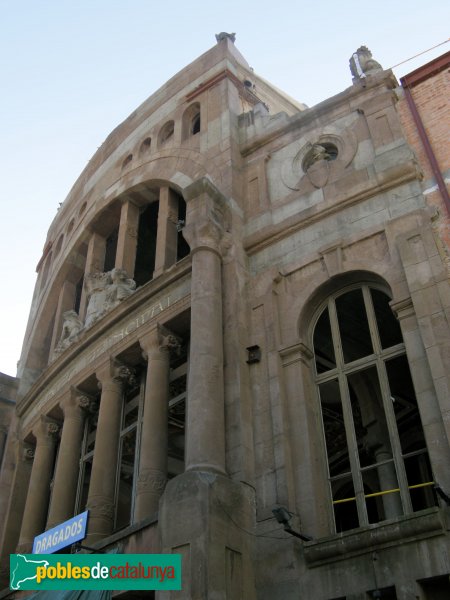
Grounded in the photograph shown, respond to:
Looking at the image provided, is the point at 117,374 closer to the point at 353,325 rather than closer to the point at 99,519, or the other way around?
the point at 99,519

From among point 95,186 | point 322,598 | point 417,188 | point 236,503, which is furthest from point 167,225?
point 322,598

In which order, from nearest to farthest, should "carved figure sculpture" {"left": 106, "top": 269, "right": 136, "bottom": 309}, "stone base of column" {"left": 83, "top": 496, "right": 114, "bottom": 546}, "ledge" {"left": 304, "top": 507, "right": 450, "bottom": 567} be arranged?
"ledge" {"left": 304, "top": 507, "right": 450, "bottom": 567}
"stone base of column" {"left": 83, "top": 496, "right": 114, "bottom": 546}
"carved figure sculpture" {"left": 106, "top": 269, "right": 136, "bottom": 309}

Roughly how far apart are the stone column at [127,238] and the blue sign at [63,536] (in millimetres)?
9034

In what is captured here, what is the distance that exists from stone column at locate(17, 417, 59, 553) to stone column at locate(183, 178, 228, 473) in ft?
27.9

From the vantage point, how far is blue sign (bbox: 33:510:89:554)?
49.9 feet

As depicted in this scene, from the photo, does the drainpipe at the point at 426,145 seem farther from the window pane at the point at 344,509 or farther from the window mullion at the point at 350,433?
the window pane at the point at 344,509

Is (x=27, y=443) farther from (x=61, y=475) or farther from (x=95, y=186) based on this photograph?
(x=95, y=186)

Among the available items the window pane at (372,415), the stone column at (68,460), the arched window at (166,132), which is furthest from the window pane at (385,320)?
the arched window at (166,132)

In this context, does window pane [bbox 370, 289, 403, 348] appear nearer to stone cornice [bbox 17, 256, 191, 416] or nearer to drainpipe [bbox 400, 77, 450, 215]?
drainpipe [bbox 400, 77, 450, 215]

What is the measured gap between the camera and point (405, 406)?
22594 mm

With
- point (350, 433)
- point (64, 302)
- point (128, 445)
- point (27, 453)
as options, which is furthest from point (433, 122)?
point (27, 453)

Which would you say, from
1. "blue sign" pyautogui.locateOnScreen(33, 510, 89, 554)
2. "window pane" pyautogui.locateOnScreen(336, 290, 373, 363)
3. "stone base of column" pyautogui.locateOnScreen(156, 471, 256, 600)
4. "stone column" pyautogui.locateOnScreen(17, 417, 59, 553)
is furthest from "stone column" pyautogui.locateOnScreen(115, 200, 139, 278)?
"stone base of column" pyautogui.locateOnScreen(156, 471, 256, 600)

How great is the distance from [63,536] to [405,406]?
12.0m

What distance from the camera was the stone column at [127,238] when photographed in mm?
22875
